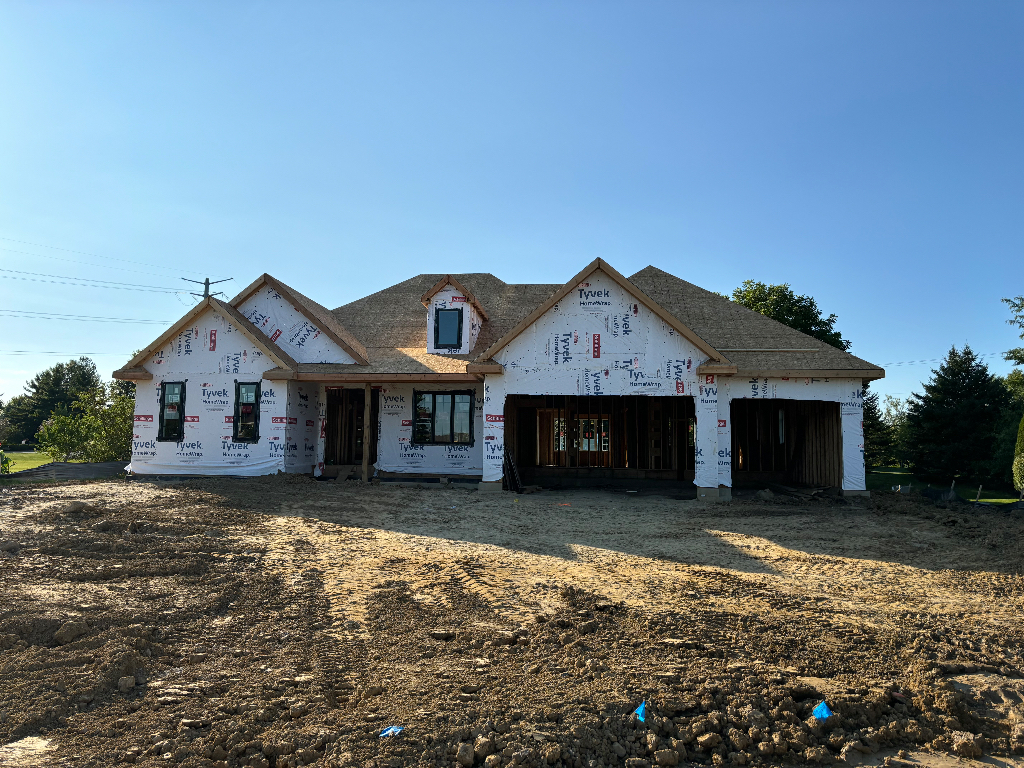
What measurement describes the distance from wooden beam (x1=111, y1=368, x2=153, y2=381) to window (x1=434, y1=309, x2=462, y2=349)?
26.3 feet

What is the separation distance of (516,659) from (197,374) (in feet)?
50.4

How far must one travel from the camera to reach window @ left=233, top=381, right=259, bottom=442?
16891mm

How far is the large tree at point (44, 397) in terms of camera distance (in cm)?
6103

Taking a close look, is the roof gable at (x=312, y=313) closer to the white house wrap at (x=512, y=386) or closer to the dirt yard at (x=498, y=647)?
the white house wrap at (x=512, y=386)

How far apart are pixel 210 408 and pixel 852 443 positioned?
55.5 ft

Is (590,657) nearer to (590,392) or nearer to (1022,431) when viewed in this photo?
(590,392)

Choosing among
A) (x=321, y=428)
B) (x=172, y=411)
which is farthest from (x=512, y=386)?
(x=172, y=411)

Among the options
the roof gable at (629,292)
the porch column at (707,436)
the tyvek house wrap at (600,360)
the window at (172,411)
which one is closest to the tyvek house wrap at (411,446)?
the tyvek house wrap at (600,360)

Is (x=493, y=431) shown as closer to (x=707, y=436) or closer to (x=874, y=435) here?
(x=707, y=436)

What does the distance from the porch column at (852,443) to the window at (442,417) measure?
31.9 feet

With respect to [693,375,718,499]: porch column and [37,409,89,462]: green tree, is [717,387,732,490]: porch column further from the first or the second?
[37,409,89,462]: green tree

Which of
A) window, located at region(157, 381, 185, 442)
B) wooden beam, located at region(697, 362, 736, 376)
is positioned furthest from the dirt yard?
window, located at region(157, 381, 185, 442)

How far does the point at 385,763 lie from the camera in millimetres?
3354

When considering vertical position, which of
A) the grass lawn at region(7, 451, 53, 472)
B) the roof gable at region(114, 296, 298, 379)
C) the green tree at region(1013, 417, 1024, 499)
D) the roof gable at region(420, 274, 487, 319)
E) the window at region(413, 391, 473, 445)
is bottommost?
the grass lawn at region(7, 451, 53, 472)
